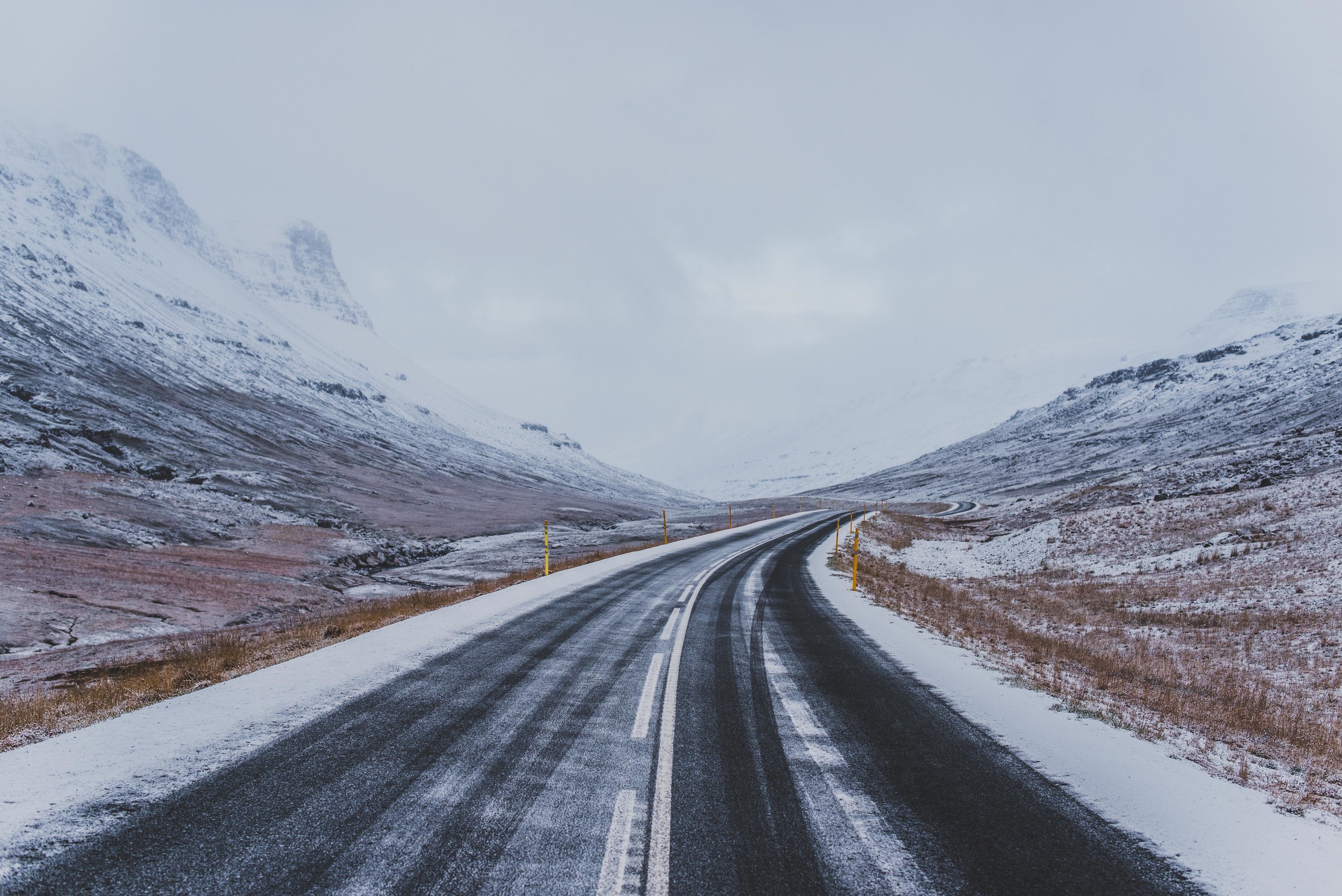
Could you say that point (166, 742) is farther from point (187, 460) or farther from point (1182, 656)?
point (187, 460)

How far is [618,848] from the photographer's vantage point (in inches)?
159

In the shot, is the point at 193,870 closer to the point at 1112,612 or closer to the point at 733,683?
the point at 733,683

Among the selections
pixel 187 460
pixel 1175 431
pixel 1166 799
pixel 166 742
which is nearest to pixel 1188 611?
pixel 1166 799

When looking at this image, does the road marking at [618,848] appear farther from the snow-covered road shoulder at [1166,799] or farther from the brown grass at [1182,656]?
the brown grass at [1182,656]

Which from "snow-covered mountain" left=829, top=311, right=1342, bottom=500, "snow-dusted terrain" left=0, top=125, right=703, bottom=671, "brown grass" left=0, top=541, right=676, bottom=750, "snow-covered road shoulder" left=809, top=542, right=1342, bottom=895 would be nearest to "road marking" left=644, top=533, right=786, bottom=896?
"snow-covered road shoulder" left=809, top=542, right=1342, bottom=895

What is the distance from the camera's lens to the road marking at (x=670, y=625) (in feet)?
35.1

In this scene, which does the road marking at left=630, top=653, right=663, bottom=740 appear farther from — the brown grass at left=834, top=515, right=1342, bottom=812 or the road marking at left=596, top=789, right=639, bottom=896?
the brown grass at left=834, top=515, right=1342, bottom=812

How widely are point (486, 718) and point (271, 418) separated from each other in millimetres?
106061

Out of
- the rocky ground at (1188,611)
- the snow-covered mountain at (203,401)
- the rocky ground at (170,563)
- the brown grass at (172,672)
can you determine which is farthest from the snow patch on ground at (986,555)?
the snow-covered mountain at (203,401)

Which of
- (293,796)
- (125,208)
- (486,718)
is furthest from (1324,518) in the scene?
(125,208)

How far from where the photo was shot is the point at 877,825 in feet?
14.5

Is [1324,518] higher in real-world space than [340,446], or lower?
lower

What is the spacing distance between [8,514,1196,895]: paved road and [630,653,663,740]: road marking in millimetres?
36

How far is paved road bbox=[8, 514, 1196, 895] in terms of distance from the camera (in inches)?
145
